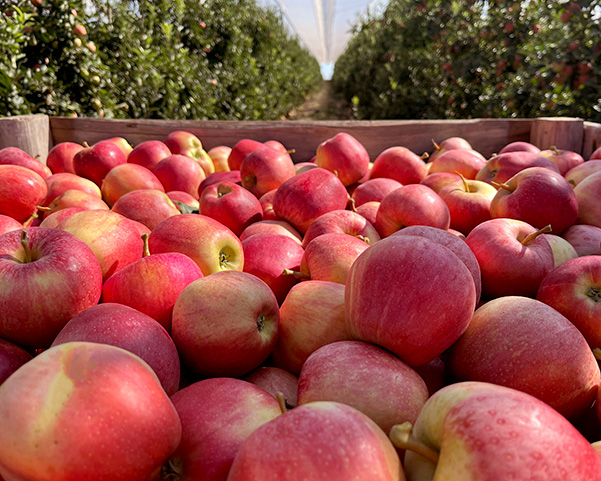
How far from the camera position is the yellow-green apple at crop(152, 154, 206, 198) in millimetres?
2734

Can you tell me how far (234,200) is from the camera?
217cm

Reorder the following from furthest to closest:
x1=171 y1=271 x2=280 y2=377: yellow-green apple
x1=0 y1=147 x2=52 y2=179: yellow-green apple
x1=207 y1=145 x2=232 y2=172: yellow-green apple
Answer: x1=207 y1=145 x2=232 y2=172: yellow-green apple
x1=0 y1=147 x2=52 y2=179: yellow-green apple
x1=171 y1=271 x2=280 y2=377: yellow-green apple

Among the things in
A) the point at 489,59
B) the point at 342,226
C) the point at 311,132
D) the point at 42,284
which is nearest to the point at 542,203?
the point at 342,226

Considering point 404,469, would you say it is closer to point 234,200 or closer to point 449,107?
point 234,200

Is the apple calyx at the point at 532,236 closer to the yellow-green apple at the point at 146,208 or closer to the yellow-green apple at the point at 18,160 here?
the yellow-green apple at the point at 146,208

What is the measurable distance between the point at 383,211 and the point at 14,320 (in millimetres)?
1415

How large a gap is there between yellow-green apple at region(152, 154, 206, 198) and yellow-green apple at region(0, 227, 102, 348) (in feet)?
4.90

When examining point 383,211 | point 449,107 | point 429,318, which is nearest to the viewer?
point 429,318

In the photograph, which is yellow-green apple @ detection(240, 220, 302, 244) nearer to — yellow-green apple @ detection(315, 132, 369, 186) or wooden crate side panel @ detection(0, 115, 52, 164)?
yellow-green apple @ detection(315, 132, 369, 186)

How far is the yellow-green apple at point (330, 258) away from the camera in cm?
151

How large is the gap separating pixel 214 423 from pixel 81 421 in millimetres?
255

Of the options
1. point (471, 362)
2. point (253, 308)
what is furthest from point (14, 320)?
point (471, 362)

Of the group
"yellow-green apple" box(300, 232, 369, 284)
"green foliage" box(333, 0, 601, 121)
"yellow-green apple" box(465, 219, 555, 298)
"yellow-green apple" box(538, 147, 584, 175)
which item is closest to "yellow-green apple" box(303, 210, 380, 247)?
"yellow-green apple" box(300, 232, 369, 284)

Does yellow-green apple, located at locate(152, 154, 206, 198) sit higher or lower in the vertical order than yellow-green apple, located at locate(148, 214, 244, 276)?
higher
